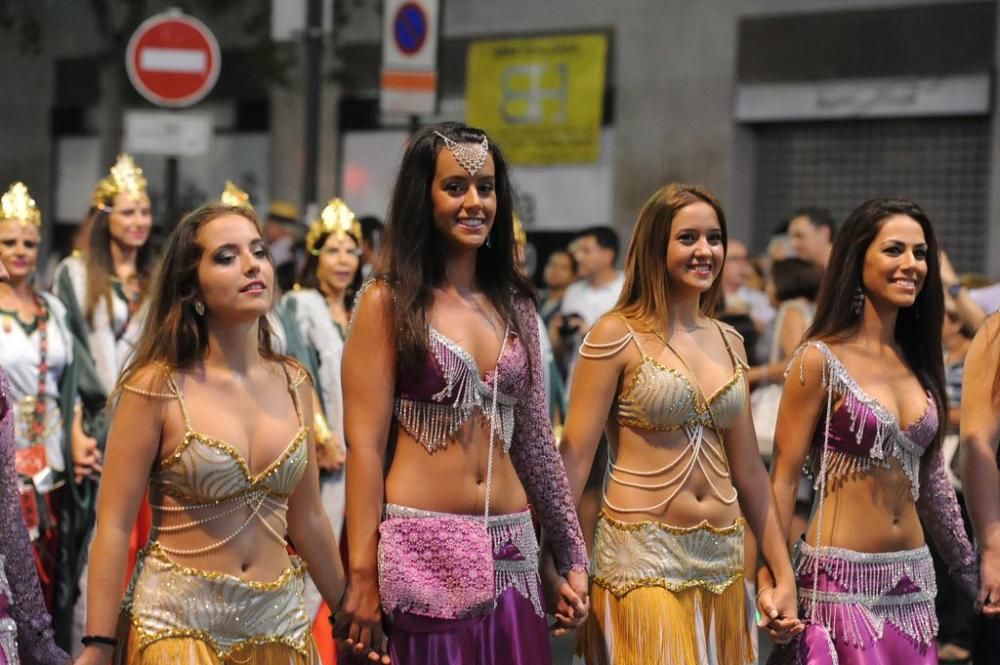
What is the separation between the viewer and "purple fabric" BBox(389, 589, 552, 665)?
16.6 ft

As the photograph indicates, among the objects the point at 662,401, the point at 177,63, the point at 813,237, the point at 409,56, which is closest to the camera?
the point at 662,401

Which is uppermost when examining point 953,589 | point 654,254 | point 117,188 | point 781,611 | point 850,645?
point 117,188

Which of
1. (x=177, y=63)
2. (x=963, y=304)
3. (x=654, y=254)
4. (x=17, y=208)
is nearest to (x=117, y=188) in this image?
(x=17, y=208)

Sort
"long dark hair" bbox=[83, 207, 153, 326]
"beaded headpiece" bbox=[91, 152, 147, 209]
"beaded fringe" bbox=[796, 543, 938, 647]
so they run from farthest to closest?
"beaded headpiece" bbox=[91, 152, 147, 209], "long dark hair" bbox=[83, 207, 153, 326], "beaded fringe" bbox=[796, 543, 938, 647]

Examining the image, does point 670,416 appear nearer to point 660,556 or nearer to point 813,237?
point 660,556

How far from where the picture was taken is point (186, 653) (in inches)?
191

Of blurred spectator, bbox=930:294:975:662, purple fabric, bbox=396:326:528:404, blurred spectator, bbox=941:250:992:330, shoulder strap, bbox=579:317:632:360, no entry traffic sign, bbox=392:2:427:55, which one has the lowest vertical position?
blurred spectator, bbox=930:294:975:662

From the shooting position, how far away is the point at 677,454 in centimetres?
600

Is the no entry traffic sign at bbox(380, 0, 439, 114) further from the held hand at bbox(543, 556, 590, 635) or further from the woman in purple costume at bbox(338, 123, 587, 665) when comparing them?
the held hand at bbox(543, 556, 590, 635)

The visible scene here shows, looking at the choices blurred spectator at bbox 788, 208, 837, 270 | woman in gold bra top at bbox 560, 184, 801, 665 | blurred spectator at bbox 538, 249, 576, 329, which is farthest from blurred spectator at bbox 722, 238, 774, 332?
woman in gold bra top at bbox 560, 184, 801, 665

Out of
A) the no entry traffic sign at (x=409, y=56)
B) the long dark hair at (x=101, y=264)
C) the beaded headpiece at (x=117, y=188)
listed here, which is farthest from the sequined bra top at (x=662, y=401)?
the no entry traffic sign at (x=409, y=56)

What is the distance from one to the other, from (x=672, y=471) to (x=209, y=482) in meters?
1.68

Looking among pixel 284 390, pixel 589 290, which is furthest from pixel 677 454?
pixel 589 290

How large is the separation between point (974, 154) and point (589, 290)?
653 centimetres
